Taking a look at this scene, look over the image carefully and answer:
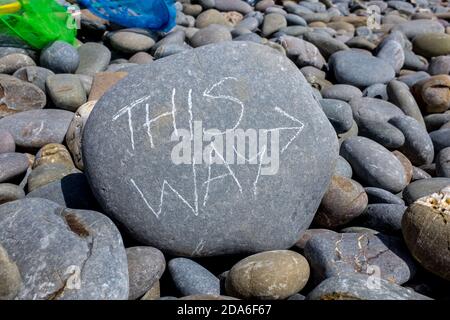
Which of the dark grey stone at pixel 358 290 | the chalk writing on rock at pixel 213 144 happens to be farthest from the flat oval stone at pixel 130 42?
the dark grey stone at pixel 358 290

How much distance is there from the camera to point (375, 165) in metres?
3.48

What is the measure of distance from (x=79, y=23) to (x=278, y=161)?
3573mm

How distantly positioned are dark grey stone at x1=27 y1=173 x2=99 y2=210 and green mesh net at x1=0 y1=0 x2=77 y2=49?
7.20ft

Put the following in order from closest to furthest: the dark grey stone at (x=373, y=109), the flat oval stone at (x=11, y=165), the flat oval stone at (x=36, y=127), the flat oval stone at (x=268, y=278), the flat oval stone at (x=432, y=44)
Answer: the flat oval stone at (x=268, y=278) → the flat oval stone at (x=11, y=165) → the flat oval stone at (x=36, y=127) → the dark grey stone at (x=373, y=109) → the flat oval stone at (x=432, y=44)

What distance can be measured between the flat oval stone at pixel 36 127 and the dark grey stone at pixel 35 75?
0.52 m

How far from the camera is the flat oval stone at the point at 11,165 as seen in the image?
316 centimetres

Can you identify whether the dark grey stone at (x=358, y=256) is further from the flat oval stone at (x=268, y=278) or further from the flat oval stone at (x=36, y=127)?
the flat oval stone at (x=36, y=127)

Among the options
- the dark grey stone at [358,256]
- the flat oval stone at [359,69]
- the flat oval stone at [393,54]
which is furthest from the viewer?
the flat oval stone at [393,54]

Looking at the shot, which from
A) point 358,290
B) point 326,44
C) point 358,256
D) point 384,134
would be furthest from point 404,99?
point 358,290

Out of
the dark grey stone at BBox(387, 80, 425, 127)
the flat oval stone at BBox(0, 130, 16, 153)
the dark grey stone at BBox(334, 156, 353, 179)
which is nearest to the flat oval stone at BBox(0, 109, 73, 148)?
the flat oval stone at BBox(0, 130, 16, 153)

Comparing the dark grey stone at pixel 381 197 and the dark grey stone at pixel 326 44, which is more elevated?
the dark grey stone at pixel 326 44

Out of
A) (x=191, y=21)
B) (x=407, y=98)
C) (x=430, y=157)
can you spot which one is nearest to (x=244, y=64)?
(x=430, y=157)

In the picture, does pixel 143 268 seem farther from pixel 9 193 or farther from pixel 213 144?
pixel 9 193

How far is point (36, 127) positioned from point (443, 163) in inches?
116
